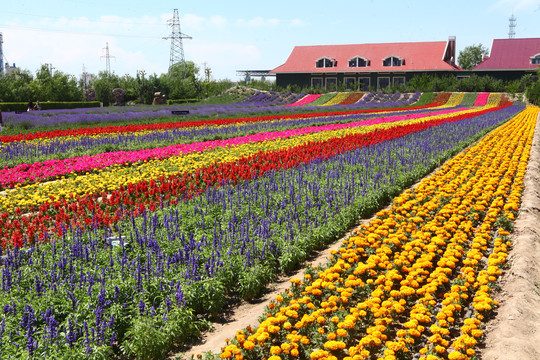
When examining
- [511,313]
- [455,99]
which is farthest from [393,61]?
[511,313]

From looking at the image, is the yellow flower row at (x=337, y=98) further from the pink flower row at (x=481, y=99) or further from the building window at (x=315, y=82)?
the pink flower row at (x=481, y=99)

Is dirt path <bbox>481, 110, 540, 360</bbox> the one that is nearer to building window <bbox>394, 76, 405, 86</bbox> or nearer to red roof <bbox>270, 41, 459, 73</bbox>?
building window <bbox>394, 76, 405, 86</bbox>

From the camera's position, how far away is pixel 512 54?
224ft

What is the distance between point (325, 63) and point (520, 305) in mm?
69761

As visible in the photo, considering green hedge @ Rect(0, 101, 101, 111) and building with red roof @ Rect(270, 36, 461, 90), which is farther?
building with red roof @ Rect(270, 36, 461, 90)

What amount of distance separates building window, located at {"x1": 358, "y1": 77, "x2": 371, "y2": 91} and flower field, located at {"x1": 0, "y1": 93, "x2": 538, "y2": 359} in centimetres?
5613

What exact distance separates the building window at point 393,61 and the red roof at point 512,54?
1020cm

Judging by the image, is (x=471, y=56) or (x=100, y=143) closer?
(x=100, y=143)

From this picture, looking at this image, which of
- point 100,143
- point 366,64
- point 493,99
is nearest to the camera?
point 100,143

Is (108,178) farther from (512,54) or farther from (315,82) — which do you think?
(512,54)

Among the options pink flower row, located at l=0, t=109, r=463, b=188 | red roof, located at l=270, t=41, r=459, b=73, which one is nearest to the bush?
red roof, located at l=270, t=41, r=459, b=73

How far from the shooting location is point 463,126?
24.7 metres

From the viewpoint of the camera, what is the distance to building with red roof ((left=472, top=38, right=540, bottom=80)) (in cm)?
6531

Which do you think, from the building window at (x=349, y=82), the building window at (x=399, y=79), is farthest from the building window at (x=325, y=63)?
the building window at (x=399, y=79)
